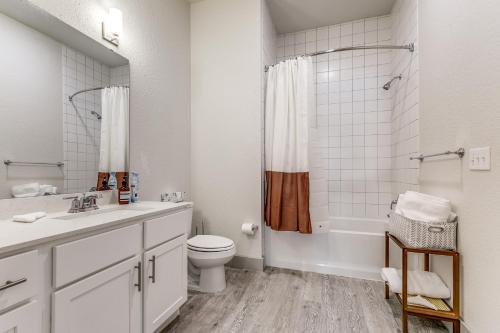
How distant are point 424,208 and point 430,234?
0.54ft

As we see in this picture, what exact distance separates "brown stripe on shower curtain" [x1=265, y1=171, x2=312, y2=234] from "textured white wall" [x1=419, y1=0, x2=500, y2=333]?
961mm

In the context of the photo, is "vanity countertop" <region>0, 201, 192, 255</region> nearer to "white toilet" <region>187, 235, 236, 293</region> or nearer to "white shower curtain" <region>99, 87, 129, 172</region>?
"white shower curtain" <region>99, 87, 129, 172</region>

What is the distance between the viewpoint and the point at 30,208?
4.19 feet

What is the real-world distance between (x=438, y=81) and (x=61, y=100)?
236cm

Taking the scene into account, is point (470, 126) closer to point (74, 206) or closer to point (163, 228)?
point (163, 228)

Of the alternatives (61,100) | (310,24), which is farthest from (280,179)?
(310,24)

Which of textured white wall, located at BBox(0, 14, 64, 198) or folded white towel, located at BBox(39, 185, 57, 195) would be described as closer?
textured white wall, located at BBox(0, 14, 64, 198)

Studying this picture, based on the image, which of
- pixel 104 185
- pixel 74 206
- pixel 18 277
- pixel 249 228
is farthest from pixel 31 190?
pixel 249 228

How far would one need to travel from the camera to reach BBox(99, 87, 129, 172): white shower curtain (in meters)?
1.67

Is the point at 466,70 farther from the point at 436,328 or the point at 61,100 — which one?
the point at 61,100

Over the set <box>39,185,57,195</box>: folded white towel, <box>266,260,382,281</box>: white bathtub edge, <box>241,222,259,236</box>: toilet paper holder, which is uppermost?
<box>39,185,57,195</box>: folded white towel

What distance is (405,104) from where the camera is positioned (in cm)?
224

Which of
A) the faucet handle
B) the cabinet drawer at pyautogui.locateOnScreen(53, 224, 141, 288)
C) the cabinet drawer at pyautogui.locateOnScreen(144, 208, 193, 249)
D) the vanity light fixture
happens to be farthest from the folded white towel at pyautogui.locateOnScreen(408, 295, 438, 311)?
the vanity light fixture

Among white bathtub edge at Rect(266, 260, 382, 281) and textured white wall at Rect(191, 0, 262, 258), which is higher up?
textured white wall at Rect(191, 0, 262, 258)
